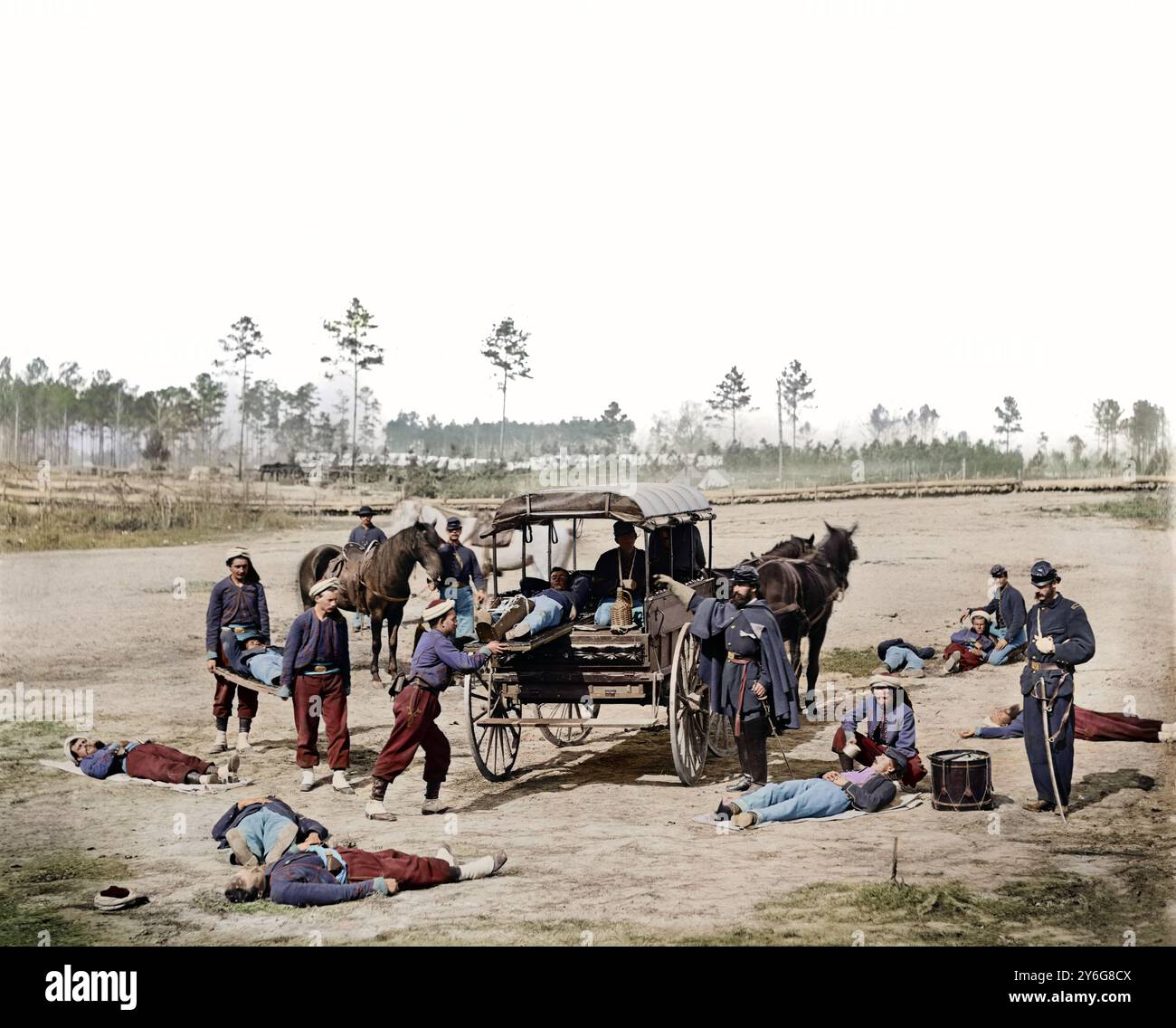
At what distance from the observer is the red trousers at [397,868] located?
24.8 feet

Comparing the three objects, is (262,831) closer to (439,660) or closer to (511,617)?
(439,660)

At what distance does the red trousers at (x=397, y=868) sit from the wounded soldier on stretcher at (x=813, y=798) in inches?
87.7

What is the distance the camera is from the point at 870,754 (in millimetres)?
9484

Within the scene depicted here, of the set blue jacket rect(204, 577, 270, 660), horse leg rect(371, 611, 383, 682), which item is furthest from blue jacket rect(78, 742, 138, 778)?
horse leg rect(371, 611, 383, 682)

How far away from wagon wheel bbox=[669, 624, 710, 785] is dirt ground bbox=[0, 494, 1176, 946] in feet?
0.91

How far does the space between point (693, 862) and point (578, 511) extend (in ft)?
10.3

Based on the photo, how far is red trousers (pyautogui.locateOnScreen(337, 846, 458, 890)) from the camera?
7574 millimetres

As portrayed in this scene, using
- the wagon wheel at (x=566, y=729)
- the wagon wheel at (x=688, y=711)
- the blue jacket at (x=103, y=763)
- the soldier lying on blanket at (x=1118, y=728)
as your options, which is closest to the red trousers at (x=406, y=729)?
the wagon wheel at (x=688, y=711)

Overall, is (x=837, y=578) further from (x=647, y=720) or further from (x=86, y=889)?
(x=86, y=889)

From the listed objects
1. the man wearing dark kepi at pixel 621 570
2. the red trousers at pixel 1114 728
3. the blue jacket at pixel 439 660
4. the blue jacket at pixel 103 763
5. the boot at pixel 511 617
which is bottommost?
the blue jacket at pixel 103 763

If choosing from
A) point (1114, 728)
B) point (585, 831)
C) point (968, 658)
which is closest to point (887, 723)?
point (585, 831)

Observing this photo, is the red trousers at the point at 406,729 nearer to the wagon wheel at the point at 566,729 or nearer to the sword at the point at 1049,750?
the wagon wheel at the point at 566,729

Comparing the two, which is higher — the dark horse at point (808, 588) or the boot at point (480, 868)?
the dark horse at point (808, 588)

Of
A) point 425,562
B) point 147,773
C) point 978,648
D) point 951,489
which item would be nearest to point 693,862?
point 147,773
